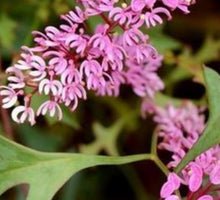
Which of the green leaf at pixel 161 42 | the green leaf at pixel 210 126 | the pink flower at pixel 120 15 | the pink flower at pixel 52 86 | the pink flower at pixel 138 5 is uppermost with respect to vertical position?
the pink flower at pixel 138 5

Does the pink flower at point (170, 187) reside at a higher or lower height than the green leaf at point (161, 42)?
higher

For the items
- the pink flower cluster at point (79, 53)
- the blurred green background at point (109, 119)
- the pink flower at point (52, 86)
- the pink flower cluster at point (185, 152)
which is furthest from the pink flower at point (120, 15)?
the blurred green background at point (109, 119)

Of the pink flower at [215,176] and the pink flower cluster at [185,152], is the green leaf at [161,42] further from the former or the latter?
the pink flower at [215,176]

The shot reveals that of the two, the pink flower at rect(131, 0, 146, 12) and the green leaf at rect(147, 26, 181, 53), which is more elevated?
the pink flower at rect(131, 0, 146, 12)

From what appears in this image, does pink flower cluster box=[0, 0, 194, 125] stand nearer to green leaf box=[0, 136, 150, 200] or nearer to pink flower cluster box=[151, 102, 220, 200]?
green leaf box=[0, 136, 150, 200]

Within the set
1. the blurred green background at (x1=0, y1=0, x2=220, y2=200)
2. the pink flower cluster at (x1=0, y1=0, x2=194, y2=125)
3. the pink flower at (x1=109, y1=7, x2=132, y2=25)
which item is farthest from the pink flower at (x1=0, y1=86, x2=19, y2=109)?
the blurred green background at (x1=0, y1=0, x2=220, y2=200)

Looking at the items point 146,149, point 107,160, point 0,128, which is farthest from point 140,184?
point 107,160
